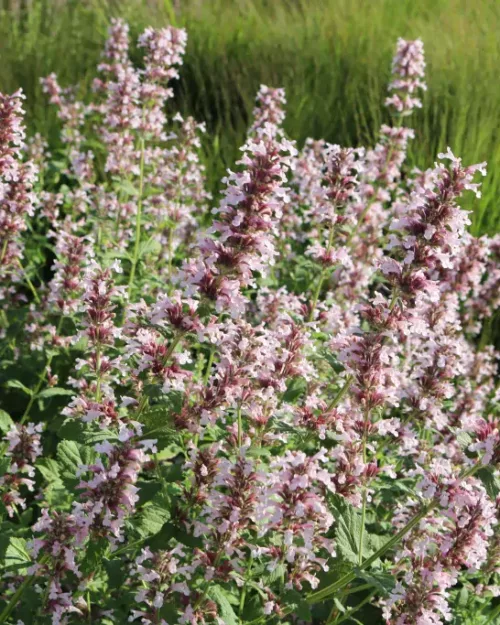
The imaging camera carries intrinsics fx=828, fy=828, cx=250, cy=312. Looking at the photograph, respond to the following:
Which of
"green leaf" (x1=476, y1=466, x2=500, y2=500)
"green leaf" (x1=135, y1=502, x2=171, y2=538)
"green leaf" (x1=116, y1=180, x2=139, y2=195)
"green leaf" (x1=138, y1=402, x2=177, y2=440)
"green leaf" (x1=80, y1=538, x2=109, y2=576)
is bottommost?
"green leaf" (x1=80, y1=538, x2=109, y2=576)

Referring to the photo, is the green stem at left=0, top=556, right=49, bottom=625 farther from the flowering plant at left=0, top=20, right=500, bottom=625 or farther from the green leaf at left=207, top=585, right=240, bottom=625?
the green leaf at left=207, top=585, right=240, bottom=625

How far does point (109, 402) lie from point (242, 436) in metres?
0.45

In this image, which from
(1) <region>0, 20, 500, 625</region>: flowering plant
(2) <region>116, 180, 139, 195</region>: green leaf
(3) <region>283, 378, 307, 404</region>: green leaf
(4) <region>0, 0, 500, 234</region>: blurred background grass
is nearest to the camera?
(1) <region>0, 20, 500, 625</region>: flowering plant

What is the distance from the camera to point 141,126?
4469 mm

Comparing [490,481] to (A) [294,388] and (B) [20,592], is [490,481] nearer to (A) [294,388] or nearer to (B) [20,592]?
(A) [294,388]

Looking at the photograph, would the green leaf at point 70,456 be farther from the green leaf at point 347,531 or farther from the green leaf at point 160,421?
the green leaf at point 347,531

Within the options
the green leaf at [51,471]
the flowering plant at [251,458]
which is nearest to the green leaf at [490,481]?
the flowering plant at [251,458]

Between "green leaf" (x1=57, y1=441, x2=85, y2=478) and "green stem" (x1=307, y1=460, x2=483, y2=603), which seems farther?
"green leaf" (x1=57, y1=441, x2=85, y2=478)

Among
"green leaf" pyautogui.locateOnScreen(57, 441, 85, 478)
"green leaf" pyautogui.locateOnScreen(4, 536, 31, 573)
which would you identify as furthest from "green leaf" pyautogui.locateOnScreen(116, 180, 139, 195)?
"green leaf" pyautogui.locateOnScreen(4, 536, 31, 573)

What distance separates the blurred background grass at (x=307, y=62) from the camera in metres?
6.96

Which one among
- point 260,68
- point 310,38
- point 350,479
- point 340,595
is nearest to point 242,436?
point 350,479

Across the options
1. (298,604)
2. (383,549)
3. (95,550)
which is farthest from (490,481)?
(95,550)

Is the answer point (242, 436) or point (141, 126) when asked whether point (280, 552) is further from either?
point (141, 126)

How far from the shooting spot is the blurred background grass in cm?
696
